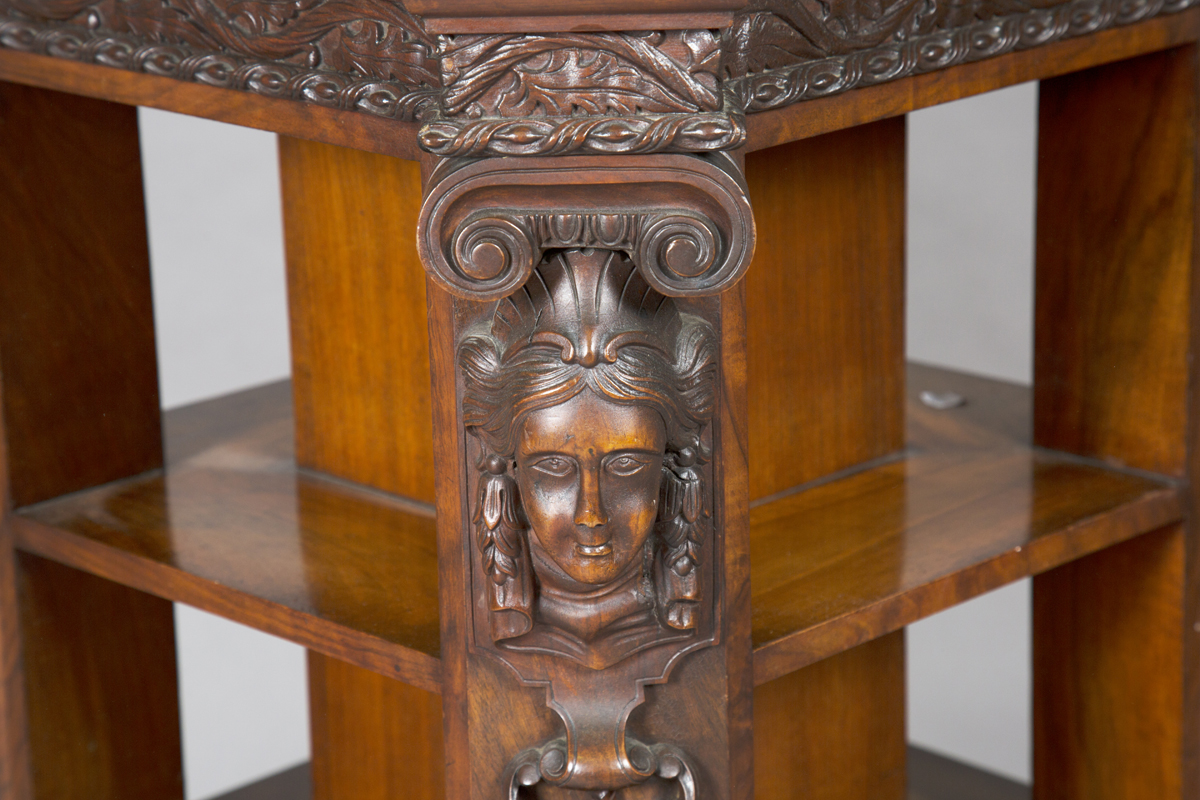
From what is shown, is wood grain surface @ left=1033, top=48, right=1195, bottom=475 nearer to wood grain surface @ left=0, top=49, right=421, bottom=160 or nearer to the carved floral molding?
the carved floral molding

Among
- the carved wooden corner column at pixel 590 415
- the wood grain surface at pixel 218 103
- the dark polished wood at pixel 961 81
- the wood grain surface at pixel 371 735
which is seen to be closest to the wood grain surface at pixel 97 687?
the wood grain surface at pixel 371 735

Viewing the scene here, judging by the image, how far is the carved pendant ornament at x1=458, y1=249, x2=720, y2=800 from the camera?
0.98 metres

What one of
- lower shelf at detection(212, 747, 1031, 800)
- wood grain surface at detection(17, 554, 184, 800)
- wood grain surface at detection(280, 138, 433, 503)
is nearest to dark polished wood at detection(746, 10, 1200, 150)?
wood grain surface at detection(280, 138, 433, 503)

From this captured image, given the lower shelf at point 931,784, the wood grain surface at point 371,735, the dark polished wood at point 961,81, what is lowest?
the lower shelf at point 931,784

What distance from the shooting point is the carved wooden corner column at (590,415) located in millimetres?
931

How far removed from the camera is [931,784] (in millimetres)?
1867

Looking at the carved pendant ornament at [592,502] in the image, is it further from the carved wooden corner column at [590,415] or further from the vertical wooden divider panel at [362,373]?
the vertical wooden divider panel at [362,373]

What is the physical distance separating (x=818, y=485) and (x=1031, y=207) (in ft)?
4.13

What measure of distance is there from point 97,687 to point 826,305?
2.24ft

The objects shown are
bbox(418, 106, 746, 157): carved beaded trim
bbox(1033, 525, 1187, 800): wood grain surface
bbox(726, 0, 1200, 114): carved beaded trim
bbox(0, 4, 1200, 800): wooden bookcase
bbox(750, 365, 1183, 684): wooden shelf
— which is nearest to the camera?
bbox(418, 106, 746, 157): carved beaded trim

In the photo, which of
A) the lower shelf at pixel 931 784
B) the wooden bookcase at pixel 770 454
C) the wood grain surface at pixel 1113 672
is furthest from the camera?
the lower shelf at pixel 931 784

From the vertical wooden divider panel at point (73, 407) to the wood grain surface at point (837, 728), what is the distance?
1.76 feet

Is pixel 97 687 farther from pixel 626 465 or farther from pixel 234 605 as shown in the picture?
pixel 626 465

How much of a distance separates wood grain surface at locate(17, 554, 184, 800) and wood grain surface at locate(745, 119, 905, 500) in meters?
0.55
